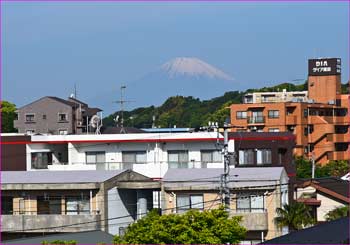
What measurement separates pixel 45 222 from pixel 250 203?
25.0 ft

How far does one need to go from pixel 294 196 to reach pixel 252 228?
20.7 feet

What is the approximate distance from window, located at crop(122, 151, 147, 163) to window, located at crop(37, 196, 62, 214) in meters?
9.52

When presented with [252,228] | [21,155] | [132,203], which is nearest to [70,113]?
[21,155]

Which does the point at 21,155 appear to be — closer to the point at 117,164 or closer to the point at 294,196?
the point at 117,164

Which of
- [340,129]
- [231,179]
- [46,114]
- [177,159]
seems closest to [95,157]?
[177,159]

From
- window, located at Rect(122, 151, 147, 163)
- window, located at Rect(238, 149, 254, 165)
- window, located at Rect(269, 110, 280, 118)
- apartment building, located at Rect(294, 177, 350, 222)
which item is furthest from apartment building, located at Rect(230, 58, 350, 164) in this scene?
apartment building, located at Rect(294, 177, 350, 222)

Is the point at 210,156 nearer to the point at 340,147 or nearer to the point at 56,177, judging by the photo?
the point at 56,177

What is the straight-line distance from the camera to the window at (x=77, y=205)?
32.2 m

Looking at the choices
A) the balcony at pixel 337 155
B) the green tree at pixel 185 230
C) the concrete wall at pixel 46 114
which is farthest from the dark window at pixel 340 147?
the green tree at pixel 185 230

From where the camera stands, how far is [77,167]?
4125 cm

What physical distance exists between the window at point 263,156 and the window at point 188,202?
31.0 ft

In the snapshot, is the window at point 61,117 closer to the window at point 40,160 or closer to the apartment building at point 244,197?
the window at point 40,160

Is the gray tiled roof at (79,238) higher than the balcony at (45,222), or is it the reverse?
the gray tiled roof at (79,238)

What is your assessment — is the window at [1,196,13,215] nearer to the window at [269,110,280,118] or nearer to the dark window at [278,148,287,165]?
the dark window at [278,148,287,165]
